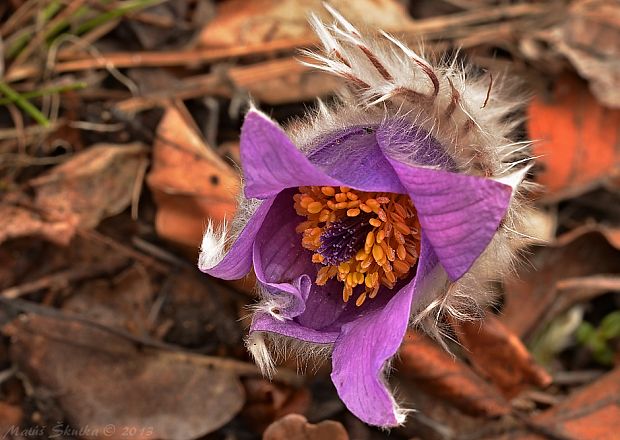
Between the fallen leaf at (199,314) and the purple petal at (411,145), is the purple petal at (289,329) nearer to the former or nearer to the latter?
the purple petal at (411,145)

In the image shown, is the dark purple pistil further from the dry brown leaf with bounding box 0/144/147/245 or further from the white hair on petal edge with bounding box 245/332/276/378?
the dry brown leaf with bounding box 0/144/147/245

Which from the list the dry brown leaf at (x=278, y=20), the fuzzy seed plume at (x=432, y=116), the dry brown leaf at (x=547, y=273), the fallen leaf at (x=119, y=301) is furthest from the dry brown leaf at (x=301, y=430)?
the dry brown leaf at (x=278, y=20)

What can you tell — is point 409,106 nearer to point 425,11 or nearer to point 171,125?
point 171,125

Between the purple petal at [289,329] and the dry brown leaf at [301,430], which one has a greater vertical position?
the purple petal at [289,329]

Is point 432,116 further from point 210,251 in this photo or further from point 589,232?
point 589,232

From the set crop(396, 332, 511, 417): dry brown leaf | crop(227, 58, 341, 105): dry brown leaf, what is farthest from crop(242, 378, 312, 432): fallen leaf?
crop(227, 58, 341, 105): dry brown leaf
